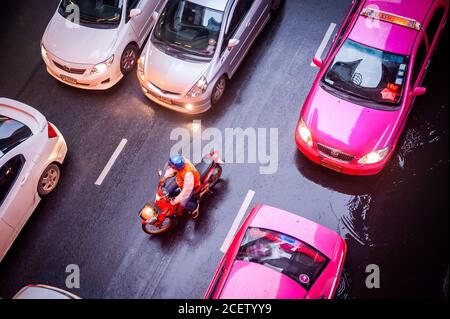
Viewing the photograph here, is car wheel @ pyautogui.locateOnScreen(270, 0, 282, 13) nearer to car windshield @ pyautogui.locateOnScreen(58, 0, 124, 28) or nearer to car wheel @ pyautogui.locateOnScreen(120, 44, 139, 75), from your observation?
car wheel @ pyautogui.locateOnScreen(120, 44, 139, 75)

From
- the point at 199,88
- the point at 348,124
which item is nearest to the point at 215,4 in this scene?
the point at 199,88

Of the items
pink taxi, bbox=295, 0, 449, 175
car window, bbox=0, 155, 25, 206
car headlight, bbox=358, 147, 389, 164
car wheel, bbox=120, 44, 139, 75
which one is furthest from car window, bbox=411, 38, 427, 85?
car window, bbox=0, 155, 25, 206

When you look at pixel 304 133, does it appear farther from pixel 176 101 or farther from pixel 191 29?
pixel 191 29

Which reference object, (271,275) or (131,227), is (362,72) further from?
(131,227)

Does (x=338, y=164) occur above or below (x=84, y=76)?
above

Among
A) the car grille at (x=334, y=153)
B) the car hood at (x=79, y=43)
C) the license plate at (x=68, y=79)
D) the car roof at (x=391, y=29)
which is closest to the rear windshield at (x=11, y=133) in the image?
the license plate at (x=68, y=79)
